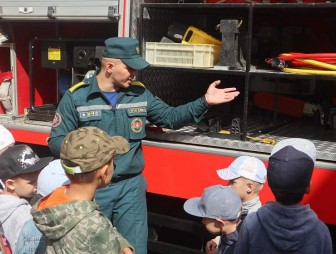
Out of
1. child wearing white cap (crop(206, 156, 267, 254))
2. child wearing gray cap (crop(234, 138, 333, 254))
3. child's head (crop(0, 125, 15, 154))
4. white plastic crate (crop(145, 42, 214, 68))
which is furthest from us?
white plastic crate (crop(145, 42, 214, 68))

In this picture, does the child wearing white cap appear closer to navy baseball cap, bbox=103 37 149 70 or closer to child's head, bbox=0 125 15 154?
navy baseball cap, bbox=103 37 149 70

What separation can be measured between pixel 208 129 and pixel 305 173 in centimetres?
169

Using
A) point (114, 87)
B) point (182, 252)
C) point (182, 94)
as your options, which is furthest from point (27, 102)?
point (182, 252)

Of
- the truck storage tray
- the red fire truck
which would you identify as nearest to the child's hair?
the red fire truck

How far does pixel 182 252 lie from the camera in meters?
3.53

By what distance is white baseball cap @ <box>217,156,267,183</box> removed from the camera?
280 centimetres

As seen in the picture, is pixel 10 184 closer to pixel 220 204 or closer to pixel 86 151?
pixel 86 151

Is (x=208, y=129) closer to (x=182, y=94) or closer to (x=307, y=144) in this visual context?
(x=182, y=94)

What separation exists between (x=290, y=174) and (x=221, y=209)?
0.50 metres

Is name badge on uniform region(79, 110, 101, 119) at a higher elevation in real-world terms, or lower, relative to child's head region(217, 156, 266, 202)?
higher

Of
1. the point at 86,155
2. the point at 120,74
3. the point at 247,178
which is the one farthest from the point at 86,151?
the point at 120,74

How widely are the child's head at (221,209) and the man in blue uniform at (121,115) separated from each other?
805 millimetres

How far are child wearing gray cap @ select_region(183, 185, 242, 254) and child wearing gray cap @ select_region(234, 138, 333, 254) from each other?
330 millimetres

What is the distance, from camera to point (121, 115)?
3186 millimetres
